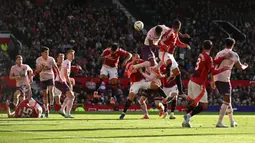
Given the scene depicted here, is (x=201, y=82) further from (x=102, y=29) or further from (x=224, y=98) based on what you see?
(x=102, y=29)

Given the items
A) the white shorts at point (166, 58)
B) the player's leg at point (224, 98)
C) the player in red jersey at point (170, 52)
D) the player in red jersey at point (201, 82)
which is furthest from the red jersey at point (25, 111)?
Result: the player's leg at point (224, 98)

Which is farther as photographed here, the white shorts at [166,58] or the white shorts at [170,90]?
the white shorts at [170,90]

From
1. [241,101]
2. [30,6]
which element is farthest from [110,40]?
[241,101]

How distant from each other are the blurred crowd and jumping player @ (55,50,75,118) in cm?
1384

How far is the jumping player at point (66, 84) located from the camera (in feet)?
91.4

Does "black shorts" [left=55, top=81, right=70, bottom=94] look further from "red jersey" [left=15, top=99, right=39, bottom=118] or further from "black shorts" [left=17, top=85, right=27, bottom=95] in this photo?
"red jersey" [left=15, top=99, right=39, bottom=118]

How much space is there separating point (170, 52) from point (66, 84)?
4869 mm

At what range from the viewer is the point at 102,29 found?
52219 millimetres

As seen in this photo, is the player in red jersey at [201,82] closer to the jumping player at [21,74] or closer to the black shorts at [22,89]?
the jumping player at [21,74]

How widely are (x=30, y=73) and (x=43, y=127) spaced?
378 inches

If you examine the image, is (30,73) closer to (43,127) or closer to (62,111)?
(62,111)

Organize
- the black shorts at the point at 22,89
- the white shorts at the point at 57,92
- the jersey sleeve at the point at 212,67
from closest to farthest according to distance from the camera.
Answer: the jersey sleeve at the point at 212,67 → the white shorts at the point at 57,92 → the black shorts at the point at 22,89

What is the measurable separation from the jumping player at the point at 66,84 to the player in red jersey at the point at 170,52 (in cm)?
371

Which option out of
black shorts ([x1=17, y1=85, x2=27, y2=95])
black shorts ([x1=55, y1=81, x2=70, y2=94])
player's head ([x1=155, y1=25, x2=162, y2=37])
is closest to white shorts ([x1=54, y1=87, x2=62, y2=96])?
black shorts ([x1=55, y1=81, x2=70, y2=94])
